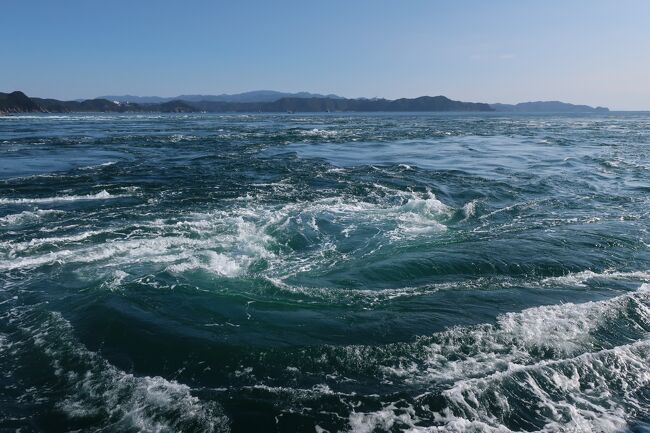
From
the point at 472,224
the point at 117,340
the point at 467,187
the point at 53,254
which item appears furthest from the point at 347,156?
the point at 117,340

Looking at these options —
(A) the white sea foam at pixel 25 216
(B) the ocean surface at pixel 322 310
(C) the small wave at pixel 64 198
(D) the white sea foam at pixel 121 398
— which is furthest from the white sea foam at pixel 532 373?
(C) the small wave at pixel 64 198

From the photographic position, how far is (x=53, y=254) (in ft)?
42.0

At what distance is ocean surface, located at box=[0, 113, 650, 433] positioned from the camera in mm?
6656

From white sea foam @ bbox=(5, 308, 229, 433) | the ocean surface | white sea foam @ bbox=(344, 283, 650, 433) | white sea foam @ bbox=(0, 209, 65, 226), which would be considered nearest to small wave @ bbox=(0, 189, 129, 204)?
the ocean surface

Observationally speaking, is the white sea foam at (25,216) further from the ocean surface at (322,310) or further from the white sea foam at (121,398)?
the white sea foam at (121,398)

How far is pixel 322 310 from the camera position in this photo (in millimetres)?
9719

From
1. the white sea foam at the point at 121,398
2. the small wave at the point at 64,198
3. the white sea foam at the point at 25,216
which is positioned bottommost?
the white sea foam at the point at 121,398

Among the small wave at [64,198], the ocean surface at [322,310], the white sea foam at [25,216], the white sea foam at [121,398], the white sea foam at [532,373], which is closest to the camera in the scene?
the white sea foam at [121,398]

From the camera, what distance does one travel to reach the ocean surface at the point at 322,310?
666cm

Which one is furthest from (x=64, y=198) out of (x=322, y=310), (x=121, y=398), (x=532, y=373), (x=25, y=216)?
(x=532, y=373)

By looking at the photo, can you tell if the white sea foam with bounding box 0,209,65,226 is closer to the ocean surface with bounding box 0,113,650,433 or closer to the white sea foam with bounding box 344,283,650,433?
the ocean surface with bounding box 0,113,650,433

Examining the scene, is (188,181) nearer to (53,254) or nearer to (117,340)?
(53,254)

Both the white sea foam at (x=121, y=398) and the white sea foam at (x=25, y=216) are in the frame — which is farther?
the white sea foam at (x=25, y=216)

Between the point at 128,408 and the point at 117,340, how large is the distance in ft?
7.79
